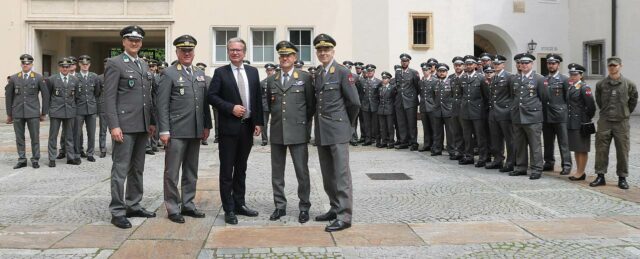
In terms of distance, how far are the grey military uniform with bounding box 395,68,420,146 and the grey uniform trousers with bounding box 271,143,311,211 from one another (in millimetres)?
7447

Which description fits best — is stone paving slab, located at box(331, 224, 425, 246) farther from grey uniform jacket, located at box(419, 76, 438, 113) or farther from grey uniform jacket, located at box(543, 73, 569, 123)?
grey uniform jacket, located at box(419, 76, 438, 113)

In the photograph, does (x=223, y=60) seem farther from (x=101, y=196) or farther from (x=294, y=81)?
(x=294, y=81)

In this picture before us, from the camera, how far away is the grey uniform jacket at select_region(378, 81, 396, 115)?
546 inches

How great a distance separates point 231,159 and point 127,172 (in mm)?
1138

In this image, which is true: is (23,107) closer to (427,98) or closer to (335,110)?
(335,110)

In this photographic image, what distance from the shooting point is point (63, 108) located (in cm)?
1113

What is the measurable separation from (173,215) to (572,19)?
25.8m

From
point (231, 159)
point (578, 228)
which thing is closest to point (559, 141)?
point (578, 228)

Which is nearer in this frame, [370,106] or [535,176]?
[535,176]

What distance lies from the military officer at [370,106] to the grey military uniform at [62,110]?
665 centimetres

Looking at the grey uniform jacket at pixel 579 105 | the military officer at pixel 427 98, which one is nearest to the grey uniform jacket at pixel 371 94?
the military officer at pixel 427 98

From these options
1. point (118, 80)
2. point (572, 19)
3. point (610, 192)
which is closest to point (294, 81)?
point (118, 80)

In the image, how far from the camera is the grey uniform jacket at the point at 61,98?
11078mm

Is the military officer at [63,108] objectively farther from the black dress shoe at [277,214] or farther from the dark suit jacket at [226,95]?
the black dress shoe at [277,214]
